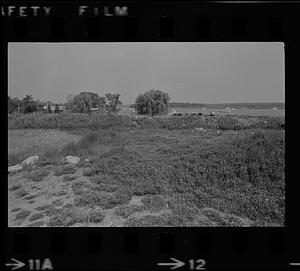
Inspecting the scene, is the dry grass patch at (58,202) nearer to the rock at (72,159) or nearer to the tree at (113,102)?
the rock at (72,159)

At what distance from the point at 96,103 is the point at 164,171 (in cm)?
98

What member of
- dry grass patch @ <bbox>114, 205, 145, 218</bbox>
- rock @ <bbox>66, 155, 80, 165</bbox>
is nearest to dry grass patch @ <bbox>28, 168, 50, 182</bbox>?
rock @ <bbox>66, 155, 80, 165</bbox>

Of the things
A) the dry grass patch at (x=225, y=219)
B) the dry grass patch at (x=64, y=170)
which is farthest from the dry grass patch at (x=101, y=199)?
the dry grass patch at (x=225, y=219)

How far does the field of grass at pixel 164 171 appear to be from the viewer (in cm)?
276

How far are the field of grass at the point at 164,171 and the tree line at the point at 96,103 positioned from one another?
11 cm

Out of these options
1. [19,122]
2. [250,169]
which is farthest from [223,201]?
[19,122]

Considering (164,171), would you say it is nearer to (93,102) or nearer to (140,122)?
(140,122)

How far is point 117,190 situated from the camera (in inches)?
111

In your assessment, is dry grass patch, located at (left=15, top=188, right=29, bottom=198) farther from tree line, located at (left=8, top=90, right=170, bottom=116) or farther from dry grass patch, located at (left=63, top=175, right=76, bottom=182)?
tree line, located at (left=8, top=90, right=170, bottom=116)

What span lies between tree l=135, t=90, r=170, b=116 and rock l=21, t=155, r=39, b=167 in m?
1.17
